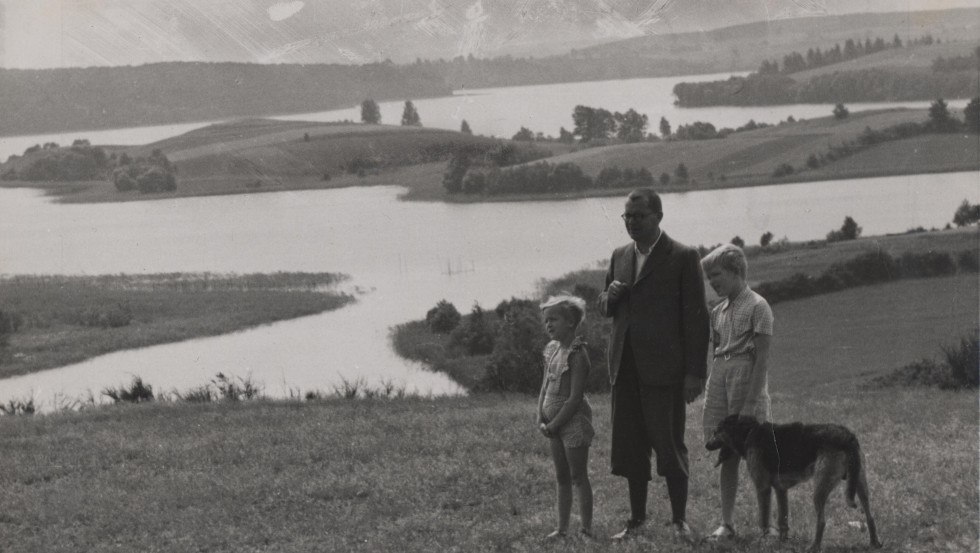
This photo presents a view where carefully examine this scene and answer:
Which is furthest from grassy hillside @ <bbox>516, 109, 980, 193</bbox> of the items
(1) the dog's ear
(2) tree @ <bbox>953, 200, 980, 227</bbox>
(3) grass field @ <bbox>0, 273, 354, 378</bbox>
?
(1) the dog's ear

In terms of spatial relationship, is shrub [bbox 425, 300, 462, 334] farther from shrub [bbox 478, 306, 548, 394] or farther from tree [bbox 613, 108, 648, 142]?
tree [bbox 613, 108, 648, 142]

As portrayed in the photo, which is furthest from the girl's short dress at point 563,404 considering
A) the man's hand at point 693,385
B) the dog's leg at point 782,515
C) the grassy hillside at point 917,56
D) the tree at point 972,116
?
the tree at point 972,116

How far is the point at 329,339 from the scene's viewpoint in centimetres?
1360

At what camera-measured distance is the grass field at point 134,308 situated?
1312 cm

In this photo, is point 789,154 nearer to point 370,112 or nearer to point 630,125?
point 630,125

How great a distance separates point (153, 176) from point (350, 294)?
324 centimetres

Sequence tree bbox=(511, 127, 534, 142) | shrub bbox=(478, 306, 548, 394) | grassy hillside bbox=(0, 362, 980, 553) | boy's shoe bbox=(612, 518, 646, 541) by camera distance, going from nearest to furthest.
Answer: boy's shoe bbox=(612, 518, 646, 541)
grassy hillside bbox=(0, 362, 980, 553)
shrub bbox=(478, 306, 548, 394)
tree bbox=(511, 127, 534, 142)

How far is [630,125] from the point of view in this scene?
14.6 meters

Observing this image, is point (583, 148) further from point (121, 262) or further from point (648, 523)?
point (648, 523)

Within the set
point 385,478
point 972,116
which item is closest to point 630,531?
point 385,478

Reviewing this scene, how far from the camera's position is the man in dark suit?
542 cm

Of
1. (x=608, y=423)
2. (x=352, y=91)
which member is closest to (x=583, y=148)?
(x=352, y=91)

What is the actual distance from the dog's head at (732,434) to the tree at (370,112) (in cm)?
986

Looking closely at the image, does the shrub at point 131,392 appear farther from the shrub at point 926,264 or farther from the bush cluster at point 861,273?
the shrub at point 926,264
